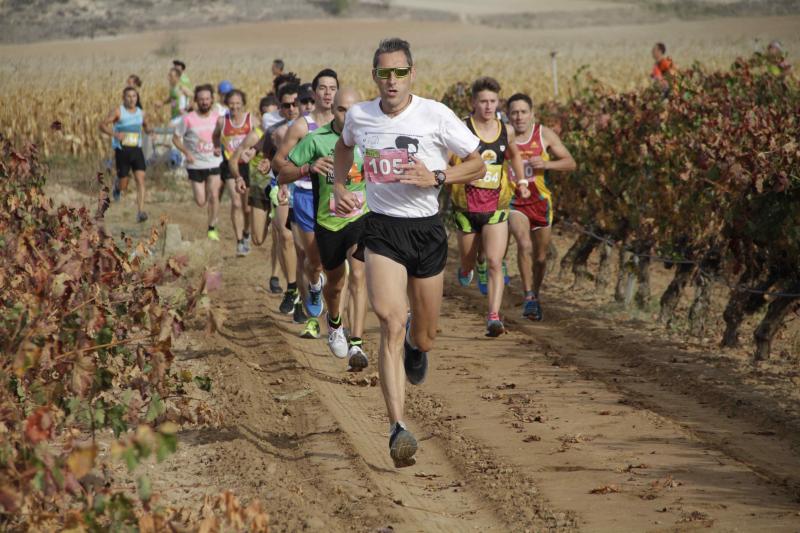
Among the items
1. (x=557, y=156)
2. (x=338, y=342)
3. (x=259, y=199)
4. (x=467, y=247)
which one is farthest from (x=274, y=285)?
(x=338, y=342)

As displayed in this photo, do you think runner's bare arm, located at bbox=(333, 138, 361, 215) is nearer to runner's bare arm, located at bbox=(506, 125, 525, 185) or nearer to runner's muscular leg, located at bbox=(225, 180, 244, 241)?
runner's bare arm, located at bbox=(506, 125, 525, 185)

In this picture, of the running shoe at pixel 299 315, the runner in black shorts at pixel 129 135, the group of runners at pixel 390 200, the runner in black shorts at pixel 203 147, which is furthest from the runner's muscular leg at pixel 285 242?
the runner in black shorts at pixel 129 135

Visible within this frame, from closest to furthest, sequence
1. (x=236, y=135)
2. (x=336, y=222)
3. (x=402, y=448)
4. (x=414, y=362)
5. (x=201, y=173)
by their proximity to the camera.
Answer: (x=402, y=448), (x=414, y=362), (x=336, y=222), (x=236, y=135), (x=201, y=173)

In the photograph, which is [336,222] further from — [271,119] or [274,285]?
[274,285]

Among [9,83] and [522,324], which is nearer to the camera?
[522,324]

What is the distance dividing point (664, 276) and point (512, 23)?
80.8 metres

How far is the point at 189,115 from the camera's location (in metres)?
16.7

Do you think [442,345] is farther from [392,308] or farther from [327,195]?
[392,308]

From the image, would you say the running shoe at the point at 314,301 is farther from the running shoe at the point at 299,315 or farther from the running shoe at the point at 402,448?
the running shoe at the point at 402,448

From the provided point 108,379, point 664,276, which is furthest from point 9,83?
point 108,379

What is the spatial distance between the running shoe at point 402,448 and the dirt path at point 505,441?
0.16 m

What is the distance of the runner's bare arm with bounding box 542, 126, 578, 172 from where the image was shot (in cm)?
1123

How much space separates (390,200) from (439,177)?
1.14 feet

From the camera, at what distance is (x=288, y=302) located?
1195cm
